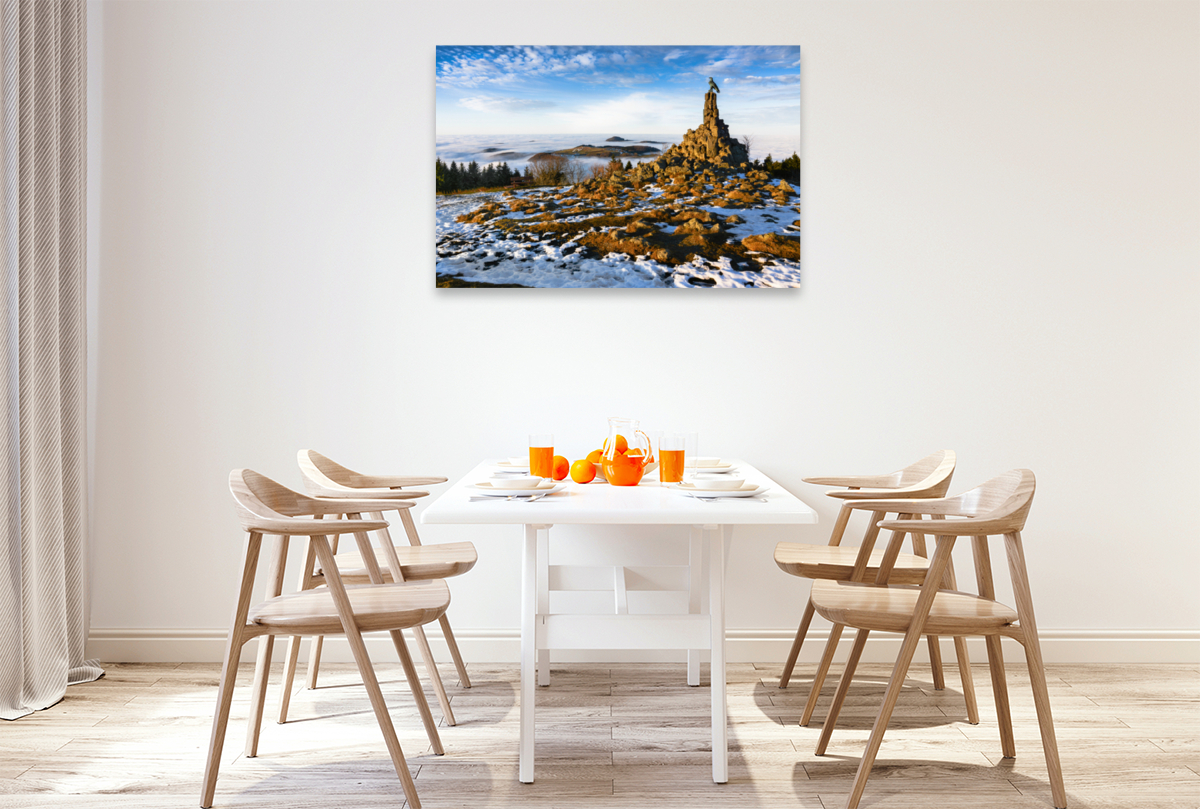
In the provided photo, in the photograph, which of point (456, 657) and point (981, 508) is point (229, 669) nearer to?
point (456, 657)

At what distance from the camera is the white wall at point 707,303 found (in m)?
3.05

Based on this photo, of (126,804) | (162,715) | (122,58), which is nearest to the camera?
(126,804)

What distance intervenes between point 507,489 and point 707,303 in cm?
131

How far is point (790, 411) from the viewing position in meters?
3.09

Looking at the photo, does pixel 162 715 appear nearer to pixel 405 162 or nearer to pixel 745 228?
pixel 405 162

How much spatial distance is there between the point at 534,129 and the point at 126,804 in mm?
2451

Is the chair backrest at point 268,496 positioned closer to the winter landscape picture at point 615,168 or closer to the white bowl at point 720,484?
the white bowl at point 720,484

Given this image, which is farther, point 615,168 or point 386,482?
point 615,168

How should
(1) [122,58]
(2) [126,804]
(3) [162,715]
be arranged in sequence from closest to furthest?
(2) [126,804] < (3) [162,715] < (1) [122,58]

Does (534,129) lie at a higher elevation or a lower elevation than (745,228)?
higher

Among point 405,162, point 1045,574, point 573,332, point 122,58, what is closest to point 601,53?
point 405,162

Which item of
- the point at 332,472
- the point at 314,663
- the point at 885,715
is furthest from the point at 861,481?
the point at 314,663

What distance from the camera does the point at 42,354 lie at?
2674 millimetres

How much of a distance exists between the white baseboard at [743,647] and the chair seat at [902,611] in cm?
93
